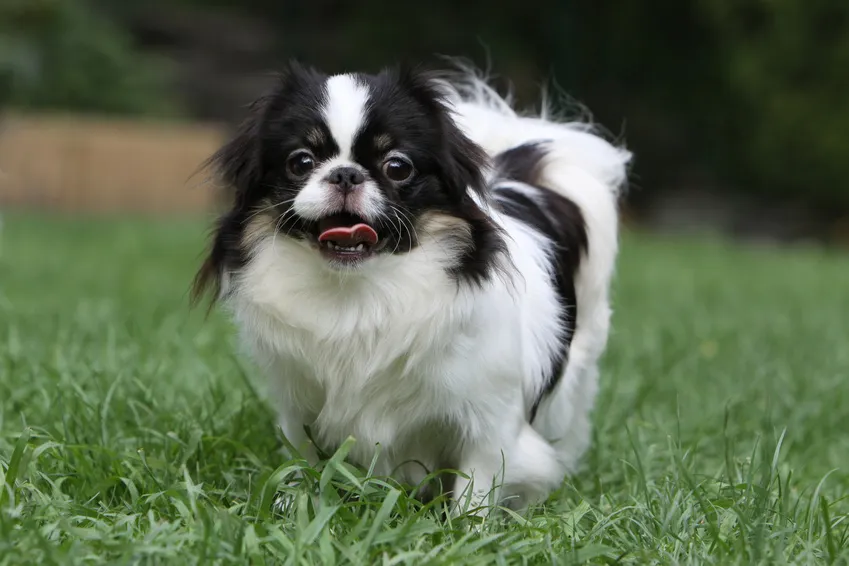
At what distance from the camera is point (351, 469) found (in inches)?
97.7

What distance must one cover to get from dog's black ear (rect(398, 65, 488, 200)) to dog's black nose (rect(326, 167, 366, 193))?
0.25 meters

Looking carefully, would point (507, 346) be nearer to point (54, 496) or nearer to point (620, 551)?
point (620, 551)

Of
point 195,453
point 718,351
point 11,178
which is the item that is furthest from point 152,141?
point 195,453

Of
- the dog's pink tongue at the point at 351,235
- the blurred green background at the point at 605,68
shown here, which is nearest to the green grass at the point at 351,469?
the dog's pink tongue at the point at 351,235

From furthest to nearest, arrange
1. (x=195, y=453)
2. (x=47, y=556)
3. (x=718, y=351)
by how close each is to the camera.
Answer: (x=718, y=351), (x=195, y=453), (x=47, y=556)

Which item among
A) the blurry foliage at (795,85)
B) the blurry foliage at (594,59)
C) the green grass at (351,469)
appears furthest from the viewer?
the blurry foliage at (594,59)

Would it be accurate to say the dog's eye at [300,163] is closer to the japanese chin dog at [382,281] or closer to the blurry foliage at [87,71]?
the japanese chin dog at [382,281]

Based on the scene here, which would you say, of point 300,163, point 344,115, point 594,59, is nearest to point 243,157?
point 300,163

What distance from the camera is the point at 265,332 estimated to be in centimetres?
256

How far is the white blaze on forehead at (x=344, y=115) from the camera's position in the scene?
2.46 meters

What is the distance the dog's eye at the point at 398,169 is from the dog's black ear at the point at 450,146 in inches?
3.5

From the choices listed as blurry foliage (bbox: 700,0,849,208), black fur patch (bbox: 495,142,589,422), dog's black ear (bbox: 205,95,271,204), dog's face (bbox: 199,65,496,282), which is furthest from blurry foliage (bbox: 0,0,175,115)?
dog's face (bbox: 199,65,496,282)

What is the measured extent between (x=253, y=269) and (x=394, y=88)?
563 mm

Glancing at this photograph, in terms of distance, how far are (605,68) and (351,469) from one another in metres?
14.8
